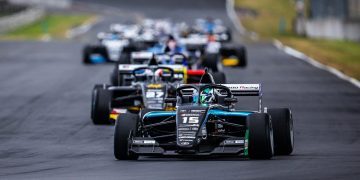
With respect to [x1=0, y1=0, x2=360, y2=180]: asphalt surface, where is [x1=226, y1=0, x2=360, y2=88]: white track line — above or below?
below

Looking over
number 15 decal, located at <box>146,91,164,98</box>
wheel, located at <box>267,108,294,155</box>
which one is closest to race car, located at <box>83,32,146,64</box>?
number 15 decal, located at <box>146,91,164,98</box>

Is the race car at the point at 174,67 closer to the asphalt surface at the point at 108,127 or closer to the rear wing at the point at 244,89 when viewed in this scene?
the asphalt surface at the point at 108,127

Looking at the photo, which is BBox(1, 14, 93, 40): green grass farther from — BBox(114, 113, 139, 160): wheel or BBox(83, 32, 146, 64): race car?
BBox(114, 113, 139, 160): wheel

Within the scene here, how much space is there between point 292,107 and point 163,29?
25699mm

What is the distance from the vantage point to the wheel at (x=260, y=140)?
15492 mm

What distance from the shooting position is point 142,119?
16.8 meters

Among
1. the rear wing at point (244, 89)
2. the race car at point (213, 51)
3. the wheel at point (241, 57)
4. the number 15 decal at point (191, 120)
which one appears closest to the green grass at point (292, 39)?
the wheel at point (241, 57)

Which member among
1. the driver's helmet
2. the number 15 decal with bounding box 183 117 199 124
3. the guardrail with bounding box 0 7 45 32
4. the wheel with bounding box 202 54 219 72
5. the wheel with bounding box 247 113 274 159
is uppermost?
the driver's helmet

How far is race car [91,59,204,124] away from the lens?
22.1m

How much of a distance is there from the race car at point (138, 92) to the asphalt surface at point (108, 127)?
1.61 ft

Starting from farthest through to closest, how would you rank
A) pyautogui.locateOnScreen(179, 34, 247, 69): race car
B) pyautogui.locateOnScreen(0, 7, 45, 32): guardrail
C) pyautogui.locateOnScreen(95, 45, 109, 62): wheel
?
pyautogui.locateOnScreen(0, 7, 45, 32): guardrail → pyautogui.locateOnScreen(95, 45, 109, 62): wheel → pyautogui.locateOnScreen(179, 34, 247, 69): race car

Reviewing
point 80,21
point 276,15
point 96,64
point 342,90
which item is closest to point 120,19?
point 80,21

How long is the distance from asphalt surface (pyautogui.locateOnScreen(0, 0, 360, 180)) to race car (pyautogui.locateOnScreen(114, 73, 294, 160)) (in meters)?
0.19

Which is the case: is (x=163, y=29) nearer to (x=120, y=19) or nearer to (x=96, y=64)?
(x=96, y=64)
